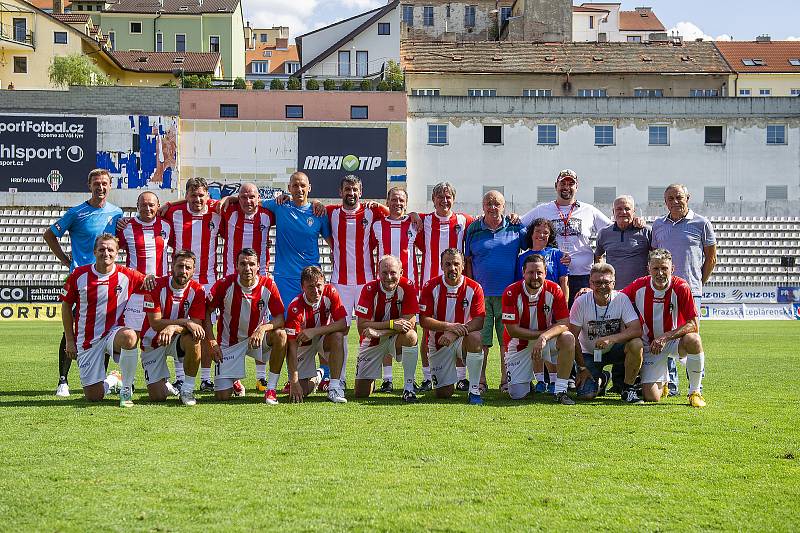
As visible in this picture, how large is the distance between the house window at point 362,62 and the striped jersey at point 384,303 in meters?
37.8

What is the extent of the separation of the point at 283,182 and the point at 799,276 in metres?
18.6

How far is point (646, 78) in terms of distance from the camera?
42625 mm

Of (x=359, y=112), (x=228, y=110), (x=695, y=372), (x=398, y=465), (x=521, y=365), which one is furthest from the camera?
(x=228, y=110)

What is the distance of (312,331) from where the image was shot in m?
7.81

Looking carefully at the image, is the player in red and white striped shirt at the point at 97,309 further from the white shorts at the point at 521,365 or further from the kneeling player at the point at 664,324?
the kneeling player at the point at 664,324

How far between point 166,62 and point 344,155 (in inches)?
887

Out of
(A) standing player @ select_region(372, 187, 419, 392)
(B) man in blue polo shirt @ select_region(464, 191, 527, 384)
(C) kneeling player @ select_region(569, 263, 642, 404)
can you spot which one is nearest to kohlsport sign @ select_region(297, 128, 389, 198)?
(A) standing player @ select_region(372, 187, 419, 392)

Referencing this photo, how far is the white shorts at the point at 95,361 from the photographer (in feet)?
25.1

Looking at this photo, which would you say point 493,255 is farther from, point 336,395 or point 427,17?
point 427,17

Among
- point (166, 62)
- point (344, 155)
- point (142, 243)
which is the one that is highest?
point (166, 62)

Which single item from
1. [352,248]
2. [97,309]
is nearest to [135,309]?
[97,309]

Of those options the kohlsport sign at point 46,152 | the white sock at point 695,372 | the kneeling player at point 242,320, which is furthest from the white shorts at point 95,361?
the kohlsport sign at point 46,152

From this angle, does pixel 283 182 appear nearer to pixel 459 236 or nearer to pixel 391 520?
pixel 459 236

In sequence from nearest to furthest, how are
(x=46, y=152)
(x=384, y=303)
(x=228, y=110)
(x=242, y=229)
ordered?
(x=384, y=303) < (x=242, y=229) < (x=46, y=152) < (x=228, y=110)
